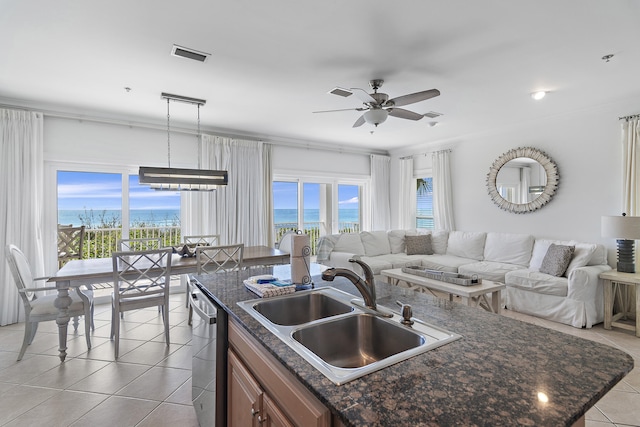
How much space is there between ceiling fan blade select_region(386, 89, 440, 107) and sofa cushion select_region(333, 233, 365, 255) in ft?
9.27

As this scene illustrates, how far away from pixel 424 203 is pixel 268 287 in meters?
5.22

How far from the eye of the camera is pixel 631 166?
358 cm

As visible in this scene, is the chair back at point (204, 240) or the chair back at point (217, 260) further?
the chair back at point (204, 240)

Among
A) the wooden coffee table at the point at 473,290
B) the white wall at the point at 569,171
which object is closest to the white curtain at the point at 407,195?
the white wall at the point at 569,171

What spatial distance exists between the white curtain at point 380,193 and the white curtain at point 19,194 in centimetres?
537

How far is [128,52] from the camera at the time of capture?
2.53m

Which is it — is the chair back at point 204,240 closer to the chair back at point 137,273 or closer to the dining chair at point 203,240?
the dining chair at point 203,240

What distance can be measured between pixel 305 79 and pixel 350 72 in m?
0.46

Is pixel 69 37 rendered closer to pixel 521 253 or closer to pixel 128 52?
pixel 128 52

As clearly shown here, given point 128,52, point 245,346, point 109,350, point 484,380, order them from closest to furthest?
point 484,380
point 245,346
point 128,52
point 109,350

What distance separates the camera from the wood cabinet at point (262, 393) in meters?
0.89

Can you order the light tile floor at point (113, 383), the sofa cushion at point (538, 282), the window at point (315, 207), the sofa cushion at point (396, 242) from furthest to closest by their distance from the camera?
the window at point (315, 207) < the sofa cushion at point (396, 242) < the sofa cushion at point (538, 282) < the light tile floor at point (113, 383)

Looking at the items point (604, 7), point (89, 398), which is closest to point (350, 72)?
point (604, 7)

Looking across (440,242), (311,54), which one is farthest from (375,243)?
(311,54)
